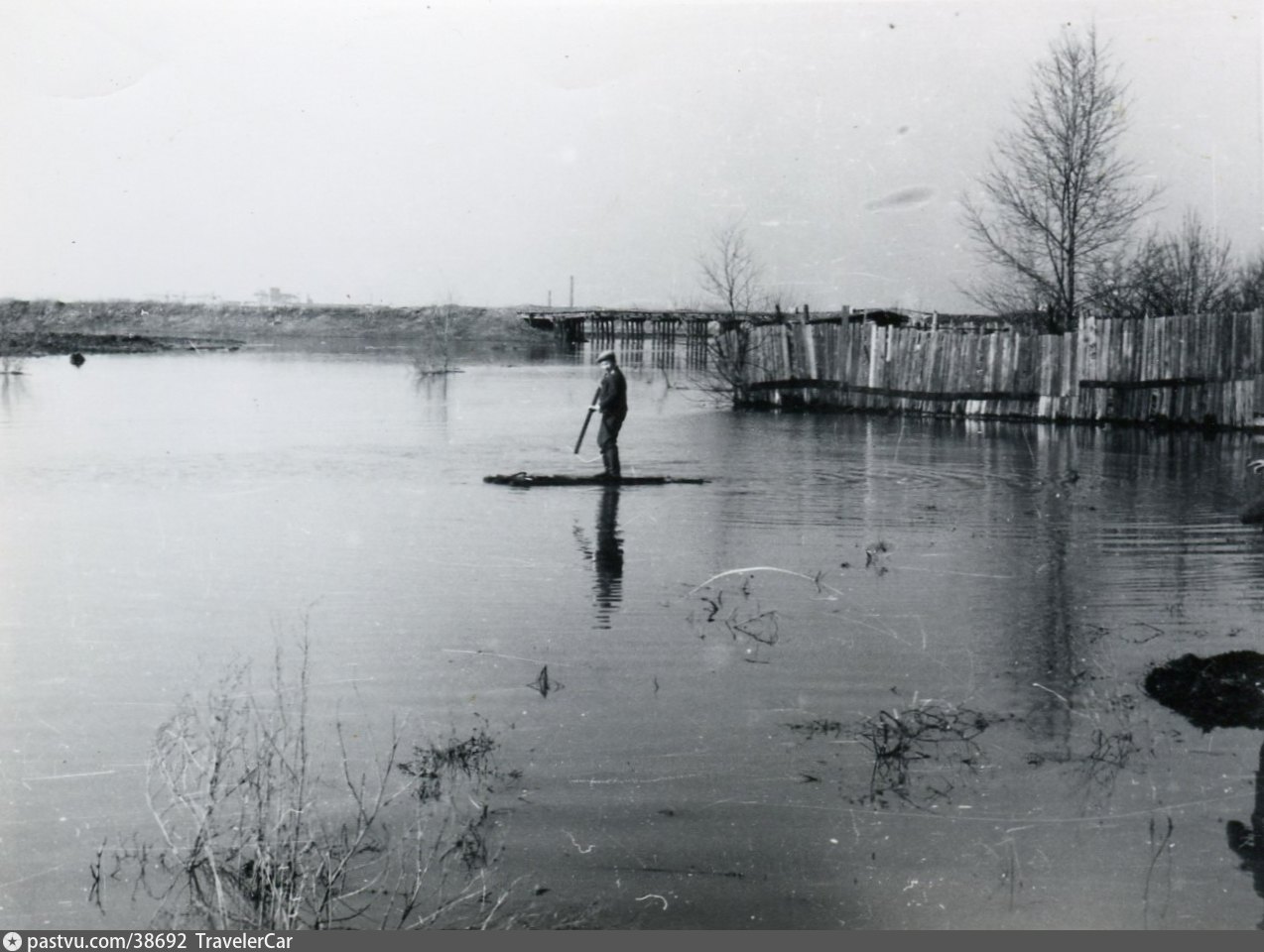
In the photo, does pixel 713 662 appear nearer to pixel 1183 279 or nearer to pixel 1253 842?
pixel 1253 842

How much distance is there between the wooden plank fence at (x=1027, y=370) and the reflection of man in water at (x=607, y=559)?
14.0 meters

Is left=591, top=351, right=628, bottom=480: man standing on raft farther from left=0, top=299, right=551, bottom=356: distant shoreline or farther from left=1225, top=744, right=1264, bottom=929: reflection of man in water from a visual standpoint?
left=0, top=299, right=551, bottom=356: distant shoreline

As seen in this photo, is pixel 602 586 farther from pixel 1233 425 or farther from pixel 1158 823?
pixel 1233 425

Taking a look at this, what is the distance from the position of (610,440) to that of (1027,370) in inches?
557

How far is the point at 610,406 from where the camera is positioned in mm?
17250

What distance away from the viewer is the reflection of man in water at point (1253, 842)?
18.5 ft

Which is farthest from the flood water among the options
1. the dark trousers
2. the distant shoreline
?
the distant shoreline

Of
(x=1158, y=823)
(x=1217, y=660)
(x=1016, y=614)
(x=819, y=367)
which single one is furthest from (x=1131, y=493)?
(x=819, y=367)

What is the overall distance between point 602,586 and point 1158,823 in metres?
5.59

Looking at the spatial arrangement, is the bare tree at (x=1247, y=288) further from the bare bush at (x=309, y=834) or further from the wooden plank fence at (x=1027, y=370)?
the bare bush at (x=309, y=834)

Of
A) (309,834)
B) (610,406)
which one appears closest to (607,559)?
(610,406)

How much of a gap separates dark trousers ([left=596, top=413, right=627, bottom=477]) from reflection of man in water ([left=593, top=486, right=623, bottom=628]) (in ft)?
3.71

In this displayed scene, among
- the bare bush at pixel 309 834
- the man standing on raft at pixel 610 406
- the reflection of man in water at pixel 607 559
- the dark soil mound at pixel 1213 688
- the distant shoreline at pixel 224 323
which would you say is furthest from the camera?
the distant shoreline at pixel 224 323

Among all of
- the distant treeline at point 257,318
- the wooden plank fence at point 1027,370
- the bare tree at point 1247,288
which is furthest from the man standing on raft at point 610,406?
the distant treeline at point 257,318
